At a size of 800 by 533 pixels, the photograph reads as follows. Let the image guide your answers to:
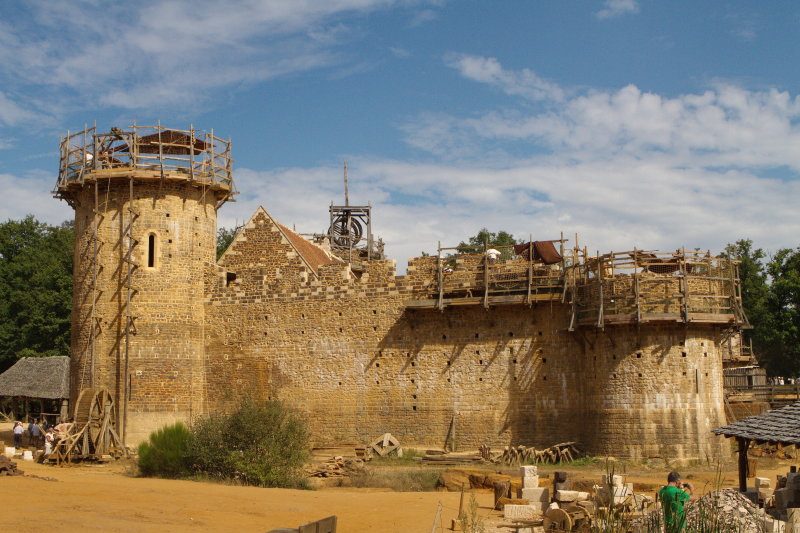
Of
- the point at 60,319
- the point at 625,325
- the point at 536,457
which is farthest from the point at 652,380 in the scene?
the point at 60,319

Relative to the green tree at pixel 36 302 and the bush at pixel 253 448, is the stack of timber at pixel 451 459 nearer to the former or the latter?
the bush at pixel 253 448

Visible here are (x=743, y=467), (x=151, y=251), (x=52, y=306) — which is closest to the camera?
(x=743, y=467)

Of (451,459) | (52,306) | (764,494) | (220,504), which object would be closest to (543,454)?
(451,459)

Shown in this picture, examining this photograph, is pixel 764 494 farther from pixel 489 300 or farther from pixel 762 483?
pixel 489 300

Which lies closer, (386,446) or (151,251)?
(386,446)

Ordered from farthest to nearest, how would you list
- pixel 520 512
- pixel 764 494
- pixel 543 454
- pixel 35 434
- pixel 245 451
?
pixel 35 434
pixel 543 454
pixel 245 451
pixel 520 512
pixel 764 494

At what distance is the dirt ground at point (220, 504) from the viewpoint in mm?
14258

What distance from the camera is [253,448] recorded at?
66.7 ft

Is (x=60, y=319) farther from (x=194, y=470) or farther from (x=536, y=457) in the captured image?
(x=536, y=457)

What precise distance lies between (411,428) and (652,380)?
6.88m

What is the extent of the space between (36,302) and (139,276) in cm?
2233

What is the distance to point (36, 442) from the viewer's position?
28.8 m

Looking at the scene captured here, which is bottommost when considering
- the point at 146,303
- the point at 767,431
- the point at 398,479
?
the point at 398,479

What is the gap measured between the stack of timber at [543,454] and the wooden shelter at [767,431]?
7.69m
